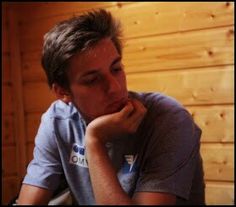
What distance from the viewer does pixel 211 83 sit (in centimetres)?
144

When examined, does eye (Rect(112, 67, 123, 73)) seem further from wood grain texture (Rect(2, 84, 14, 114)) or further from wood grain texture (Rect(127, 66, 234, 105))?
wood grain texture (Rect(127, 66, 234, 105))

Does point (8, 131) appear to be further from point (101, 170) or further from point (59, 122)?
point (101, 170)

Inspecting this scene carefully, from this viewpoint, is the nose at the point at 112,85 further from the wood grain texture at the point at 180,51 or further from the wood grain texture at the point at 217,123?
the wood grain texture at the point at 217,123

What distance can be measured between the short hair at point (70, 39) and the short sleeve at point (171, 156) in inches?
8.3

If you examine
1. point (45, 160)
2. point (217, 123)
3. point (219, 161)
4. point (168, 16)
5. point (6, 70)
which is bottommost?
point (219, 161)

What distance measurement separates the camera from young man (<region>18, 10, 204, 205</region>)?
2.29 ft

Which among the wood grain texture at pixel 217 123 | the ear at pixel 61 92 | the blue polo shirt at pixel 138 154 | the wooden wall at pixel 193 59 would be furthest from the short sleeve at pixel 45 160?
the wood grain texture at pixel 217 123

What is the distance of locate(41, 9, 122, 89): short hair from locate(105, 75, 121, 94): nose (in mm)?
79

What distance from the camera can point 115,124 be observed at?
73 centimetres

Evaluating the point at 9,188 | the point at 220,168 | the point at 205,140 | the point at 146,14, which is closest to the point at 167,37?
the point at 146,14

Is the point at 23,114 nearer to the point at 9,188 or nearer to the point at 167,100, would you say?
the point at 9,188

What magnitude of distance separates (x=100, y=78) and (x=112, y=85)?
3 cm

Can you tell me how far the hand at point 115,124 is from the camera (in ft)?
2.38

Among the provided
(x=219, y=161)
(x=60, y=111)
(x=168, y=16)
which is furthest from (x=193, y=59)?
(x=60, y=111)
